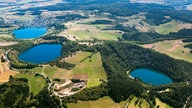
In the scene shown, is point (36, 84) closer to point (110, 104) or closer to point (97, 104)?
point (97, 104)

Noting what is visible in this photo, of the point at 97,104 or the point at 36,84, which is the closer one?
the point at 97,104

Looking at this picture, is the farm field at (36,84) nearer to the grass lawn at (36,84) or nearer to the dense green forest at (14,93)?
the grass lawn at (36,84)

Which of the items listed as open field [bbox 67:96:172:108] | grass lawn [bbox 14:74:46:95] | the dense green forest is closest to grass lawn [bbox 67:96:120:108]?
open field [bbox 67:96:172:108]

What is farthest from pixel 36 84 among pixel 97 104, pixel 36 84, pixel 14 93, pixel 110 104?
pixel 110 104

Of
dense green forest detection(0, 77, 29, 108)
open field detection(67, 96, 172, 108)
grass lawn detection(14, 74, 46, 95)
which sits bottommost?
open field detection(67, 96, 172, 108)

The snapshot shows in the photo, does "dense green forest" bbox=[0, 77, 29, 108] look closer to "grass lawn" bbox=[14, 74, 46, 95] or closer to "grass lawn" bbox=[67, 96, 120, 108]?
"grass lawn" bbox=[14, 74, 46, 95]

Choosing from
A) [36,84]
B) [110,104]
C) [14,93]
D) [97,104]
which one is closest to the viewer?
[97,104]

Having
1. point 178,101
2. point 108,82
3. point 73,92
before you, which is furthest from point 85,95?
point 178,101

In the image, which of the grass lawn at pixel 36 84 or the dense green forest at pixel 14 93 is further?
the grass lawn at pixel 36 84

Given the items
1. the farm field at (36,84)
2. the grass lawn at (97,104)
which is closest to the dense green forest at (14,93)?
the farm field at (36,84)

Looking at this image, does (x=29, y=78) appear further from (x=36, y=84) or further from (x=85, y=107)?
(x=85, y=107)

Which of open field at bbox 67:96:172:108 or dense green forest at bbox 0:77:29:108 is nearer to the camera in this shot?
Result: dense green forest at bbox 0:77:29:108
